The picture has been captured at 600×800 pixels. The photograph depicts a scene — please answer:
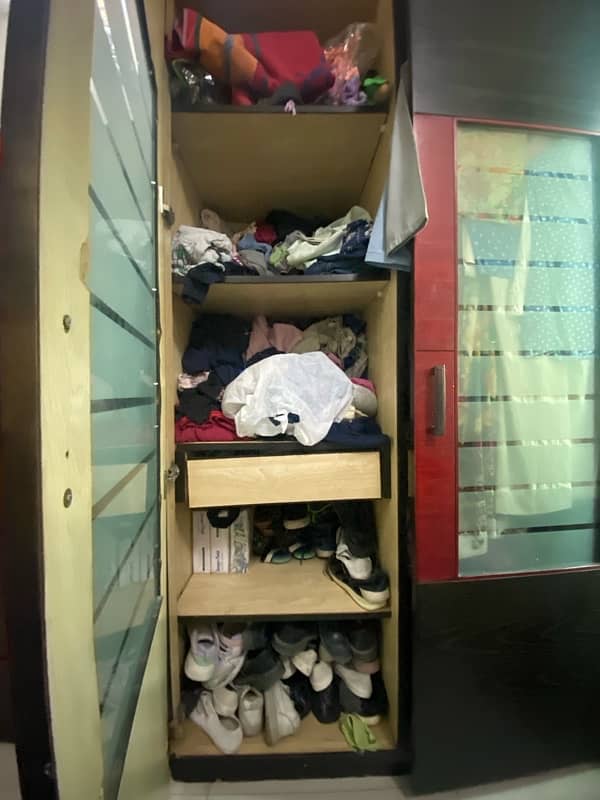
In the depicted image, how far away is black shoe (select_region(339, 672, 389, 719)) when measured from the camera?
40.9 inches

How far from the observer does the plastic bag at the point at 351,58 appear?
95 cm

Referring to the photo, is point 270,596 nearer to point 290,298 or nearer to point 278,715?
point 278,715

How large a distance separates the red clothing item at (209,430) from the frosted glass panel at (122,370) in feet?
0.48

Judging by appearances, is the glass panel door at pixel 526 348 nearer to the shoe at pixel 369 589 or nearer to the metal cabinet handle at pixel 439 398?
the metal cabinet handle at pixel 439 398

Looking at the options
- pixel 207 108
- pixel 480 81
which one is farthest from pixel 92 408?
pixel 480 81

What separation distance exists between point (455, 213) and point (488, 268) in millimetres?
171

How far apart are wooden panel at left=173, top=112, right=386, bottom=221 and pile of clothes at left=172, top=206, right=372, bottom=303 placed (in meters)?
0.19

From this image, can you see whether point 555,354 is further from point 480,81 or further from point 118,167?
point 118,167

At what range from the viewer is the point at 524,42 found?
862mm

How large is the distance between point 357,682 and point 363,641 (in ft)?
0.37

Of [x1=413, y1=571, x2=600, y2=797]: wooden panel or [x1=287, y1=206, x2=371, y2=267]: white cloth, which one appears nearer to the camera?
[x1=413, y1=571, x2=600, y2=797]: wooden panel

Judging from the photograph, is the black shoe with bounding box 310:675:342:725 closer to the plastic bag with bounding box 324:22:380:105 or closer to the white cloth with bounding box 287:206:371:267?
the white cloth with bounding box 287:206:371:267

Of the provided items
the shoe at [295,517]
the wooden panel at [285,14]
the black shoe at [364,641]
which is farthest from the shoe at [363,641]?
the wooden panel at [285,14]

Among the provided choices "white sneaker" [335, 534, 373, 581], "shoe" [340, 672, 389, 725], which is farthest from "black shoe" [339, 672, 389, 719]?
"white sneaker" [335, 534, 373, 581]
